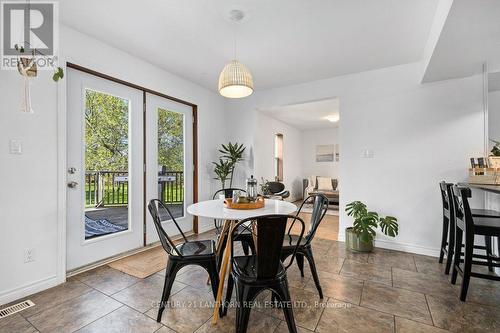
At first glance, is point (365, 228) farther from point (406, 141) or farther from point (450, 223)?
point (406, 141)

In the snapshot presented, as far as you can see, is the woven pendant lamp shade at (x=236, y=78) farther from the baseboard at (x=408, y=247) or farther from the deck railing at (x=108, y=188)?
the baseboard at (x=408, y=247)

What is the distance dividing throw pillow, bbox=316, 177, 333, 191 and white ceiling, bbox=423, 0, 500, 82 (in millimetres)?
4358

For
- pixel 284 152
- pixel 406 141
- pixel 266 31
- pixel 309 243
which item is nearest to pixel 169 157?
pixel 266 31

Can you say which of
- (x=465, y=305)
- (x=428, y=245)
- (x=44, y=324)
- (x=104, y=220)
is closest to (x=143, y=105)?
(x=104, y=220)

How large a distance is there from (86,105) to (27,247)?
151 cm

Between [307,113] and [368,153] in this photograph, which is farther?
[307,113]

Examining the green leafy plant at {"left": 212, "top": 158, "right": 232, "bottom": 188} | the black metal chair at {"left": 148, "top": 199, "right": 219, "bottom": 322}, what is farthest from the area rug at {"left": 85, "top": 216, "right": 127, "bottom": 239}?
the green leafy plant at {"left": 212, "top": 158, "right": 232, "bottom": 188}

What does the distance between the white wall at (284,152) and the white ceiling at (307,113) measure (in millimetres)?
212

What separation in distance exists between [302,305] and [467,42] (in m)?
2.72

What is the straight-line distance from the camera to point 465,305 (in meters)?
1.87

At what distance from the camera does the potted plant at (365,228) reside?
2.96 meters

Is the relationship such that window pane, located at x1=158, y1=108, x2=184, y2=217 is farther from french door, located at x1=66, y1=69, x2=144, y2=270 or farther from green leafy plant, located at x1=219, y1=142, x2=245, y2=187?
Answer: green leafy plant, located at x1=219, y1=142, x2=245, y2=187

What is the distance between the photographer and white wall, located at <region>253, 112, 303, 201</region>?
4.66 metres

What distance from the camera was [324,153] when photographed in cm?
777
